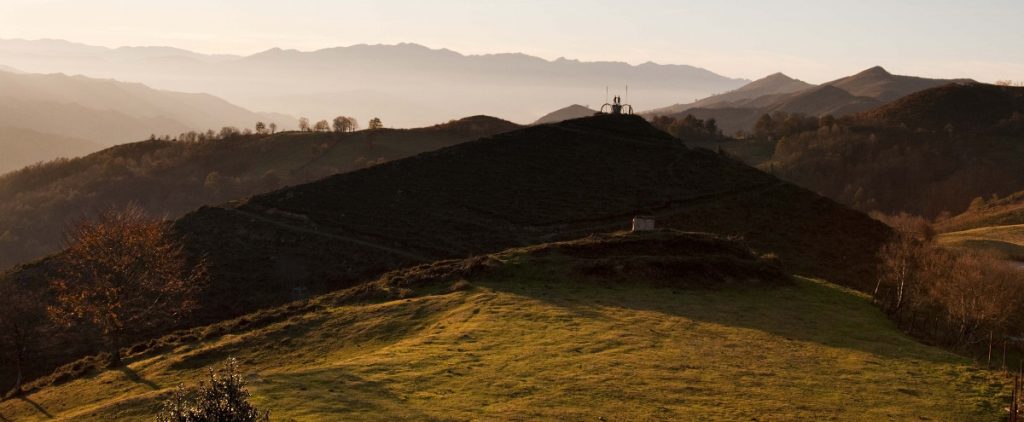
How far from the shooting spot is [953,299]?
143 feet

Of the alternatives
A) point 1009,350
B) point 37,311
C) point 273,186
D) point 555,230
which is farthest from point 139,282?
point 273,186

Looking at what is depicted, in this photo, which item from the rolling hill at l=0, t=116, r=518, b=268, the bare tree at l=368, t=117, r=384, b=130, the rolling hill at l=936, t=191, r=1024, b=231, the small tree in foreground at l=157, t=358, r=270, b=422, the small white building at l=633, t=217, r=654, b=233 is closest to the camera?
the small tree in foreground at l=157, t=358, r=270, b=422

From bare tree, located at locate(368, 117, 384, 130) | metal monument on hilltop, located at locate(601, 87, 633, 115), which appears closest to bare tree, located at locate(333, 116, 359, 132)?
bare tree, located at locate(368, 117, 384, 130)

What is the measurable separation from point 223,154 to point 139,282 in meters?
142

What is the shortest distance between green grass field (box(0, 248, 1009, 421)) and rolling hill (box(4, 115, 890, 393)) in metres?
16.7

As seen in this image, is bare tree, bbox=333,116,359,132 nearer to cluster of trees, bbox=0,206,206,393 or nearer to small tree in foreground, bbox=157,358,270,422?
cluster of trees, bbox=0,206,206,393

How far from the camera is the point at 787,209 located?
78.6m

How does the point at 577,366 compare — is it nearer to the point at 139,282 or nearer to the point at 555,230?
the point at 139,282

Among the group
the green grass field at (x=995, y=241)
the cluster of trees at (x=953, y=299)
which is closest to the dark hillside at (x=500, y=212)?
the cluster of trees at (x=953, y=299)

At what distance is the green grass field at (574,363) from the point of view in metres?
25.4

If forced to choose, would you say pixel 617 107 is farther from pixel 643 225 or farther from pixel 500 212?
pixel 643 225

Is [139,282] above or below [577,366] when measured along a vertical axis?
above

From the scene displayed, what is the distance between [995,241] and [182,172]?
161 metres

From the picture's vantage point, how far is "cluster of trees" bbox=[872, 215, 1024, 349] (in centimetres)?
4162
